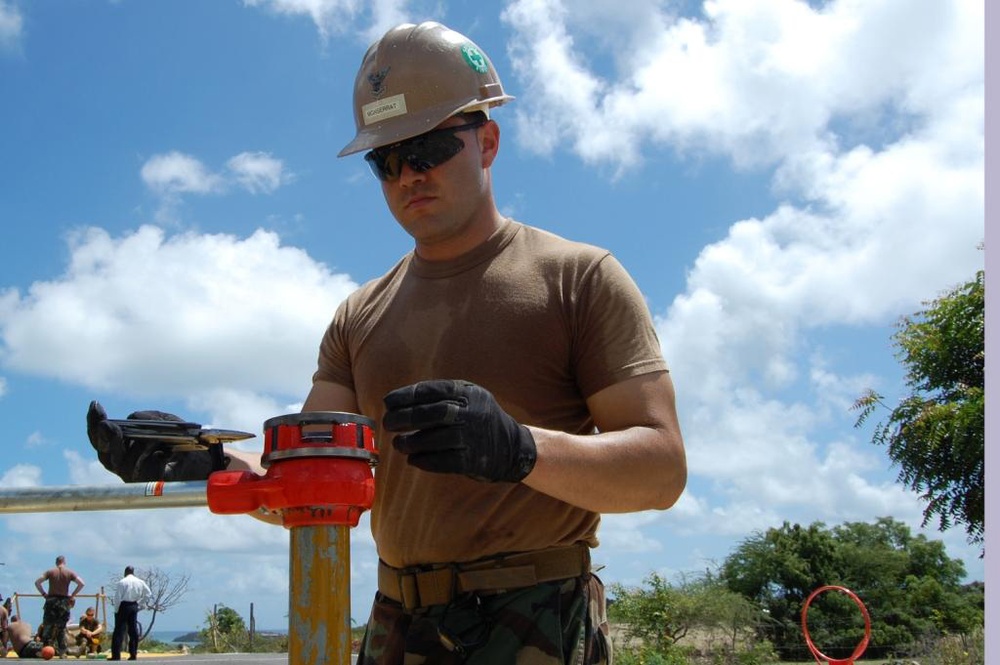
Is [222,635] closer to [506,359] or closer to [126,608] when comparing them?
[126,608]

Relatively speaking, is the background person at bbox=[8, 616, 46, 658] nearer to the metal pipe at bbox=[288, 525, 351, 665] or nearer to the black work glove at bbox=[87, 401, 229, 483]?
the black work glove at bbox=[87, 401, 229, 483]

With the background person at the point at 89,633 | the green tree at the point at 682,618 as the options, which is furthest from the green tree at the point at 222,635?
the green tree at the point at 682,618

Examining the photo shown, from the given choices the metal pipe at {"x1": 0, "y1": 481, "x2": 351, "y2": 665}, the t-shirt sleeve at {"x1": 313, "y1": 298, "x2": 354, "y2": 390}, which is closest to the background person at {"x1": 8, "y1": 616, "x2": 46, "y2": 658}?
the t-shirt sleeve at {"x1": 313, "y1": 298, "x2": 354, "y2": 390}

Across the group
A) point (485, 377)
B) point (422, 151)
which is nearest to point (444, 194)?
point (422, 151)

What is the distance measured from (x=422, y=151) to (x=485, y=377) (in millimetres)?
604

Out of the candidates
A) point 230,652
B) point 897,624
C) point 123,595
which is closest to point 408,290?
point 123,595

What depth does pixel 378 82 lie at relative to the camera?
2.65 metres

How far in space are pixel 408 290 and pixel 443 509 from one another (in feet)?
2.13

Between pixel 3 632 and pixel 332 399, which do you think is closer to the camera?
pixel 332 399

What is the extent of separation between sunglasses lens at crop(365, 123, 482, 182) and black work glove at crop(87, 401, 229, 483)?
839mm

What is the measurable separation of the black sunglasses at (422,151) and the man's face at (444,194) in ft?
0.05

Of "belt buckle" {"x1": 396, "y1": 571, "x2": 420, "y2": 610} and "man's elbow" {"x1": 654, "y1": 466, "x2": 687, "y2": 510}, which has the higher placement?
"man's elbow" {"x1": 654, "y1": 466, "x2": 687, "y2": 510}

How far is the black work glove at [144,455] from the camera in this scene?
7.68 feet

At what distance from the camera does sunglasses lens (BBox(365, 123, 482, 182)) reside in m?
2.56
